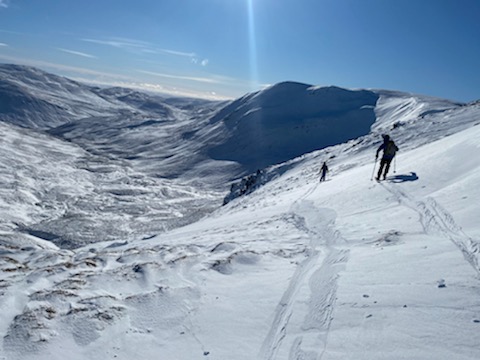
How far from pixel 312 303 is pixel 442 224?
18.5ft

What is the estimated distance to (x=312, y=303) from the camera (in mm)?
7305

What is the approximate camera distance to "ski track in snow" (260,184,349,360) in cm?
604

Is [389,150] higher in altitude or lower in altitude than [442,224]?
higher

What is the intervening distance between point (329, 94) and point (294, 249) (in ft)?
507

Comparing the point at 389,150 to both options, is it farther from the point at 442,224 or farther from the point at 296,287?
the point at 296,287

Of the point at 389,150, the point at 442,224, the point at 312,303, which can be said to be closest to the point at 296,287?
the point at 312,303

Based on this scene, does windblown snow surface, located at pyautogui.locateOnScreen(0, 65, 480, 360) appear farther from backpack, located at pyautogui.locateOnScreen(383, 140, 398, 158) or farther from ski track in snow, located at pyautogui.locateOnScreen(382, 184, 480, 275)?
backpack, located at pyautogui.locateOnScreen(383, 140, 398, 158)

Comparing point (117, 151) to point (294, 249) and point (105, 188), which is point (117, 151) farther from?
point (294, 249)

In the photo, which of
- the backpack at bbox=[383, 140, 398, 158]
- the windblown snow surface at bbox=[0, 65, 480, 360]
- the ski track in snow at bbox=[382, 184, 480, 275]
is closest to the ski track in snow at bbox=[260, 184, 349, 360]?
the windblown snow surface at bbox=[0, 65, 480, 360]

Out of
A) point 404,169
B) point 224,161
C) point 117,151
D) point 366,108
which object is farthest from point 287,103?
point 404,169

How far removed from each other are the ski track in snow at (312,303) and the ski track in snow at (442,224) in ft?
8.80

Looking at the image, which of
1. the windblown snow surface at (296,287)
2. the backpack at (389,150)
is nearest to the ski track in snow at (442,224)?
the windblown snow surface at (296,287)

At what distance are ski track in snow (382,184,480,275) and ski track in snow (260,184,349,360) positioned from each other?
8.80ft

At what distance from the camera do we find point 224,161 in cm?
12156
